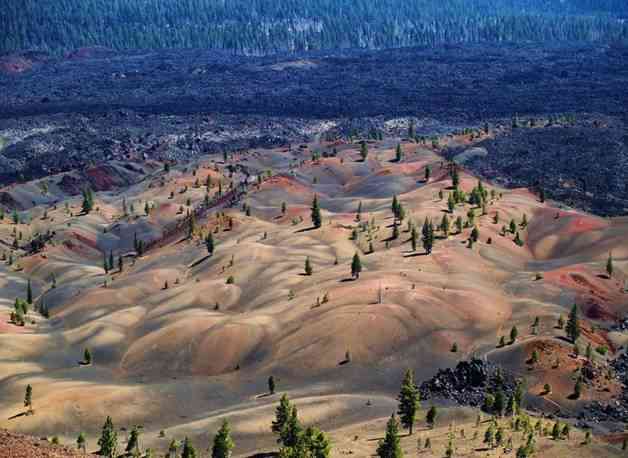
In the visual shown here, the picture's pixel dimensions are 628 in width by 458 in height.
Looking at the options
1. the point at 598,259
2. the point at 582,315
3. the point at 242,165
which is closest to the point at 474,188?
the point at 598,259

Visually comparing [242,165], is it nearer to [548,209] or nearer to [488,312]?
[548,209]

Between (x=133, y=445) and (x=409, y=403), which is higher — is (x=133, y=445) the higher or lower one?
the lower one

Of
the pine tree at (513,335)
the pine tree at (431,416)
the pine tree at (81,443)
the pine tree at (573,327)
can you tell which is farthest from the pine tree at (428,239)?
the pine tree at (81,443)

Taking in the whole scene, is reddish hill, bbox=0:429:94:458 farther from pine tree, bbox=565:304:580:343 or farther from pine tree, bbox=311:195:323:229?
pine tree, bbox=311:195:323:229

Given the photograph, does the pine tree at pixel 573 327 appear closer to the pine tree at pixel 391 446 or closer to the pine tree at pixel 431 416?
the pine tree at pixel 431 416

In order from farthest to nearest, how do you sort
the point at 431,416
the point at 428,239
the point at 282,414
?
the point at 428,239 < the point at 431,416 < the point at 282,414

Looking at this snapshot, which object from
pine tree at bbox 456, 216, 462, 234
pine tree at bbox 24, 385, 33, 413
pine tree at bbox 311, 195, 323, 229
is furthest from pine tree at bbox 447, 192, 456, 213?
pine tree at bbox 24, 385, 33, 413

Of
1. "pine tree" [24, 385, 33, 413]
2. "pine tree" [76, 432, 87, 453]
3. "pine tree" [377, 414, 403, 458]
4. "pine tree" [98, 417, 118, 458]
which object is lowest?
"pine tree" [24, 385, 33, 413]

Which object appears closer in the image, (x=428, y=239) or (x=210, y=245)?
(x=428, y=239)

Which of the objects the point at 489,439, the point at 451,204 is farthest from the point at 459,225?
the point at 489,439

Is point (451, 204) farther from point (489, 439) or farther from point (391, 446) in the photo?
point (391, 446)

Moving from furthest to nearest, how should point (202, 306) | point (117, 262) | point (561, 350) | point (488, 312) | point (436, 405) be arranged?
point (117, 262)
point (202, 306)
point (488, 312)
point (561, 350)
point (436, 405)
